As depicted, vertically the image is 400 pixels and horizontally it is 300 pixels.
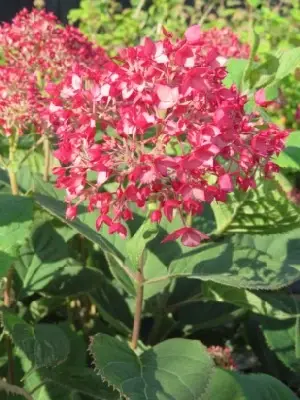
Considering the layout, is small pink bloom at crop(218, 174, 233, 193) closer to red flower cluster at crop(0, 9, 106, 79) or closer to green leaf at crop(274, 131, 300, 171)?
green leaf at crop(274, 131, 300, 171)

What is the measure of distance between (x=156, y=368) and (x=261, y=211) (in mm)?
442

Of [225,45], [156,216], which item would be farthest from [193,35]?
[225,45]

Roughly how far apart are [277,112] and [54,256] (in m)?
1.68

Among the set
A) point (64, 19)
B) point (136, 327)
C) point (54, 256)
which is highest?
point (64, 19)

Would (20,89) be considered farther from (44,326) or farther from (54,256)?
(44,326)

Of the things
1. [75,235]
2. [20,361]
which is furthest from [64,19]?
[20,361]

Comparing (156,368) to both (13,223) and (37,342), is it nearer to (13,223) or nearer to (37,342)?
(37,342)

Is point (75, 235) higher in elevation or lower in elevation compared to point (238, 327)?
higher

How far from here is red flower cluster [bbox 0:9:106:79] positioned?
6.18 ft

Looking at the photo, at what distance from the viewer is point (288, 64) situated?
1.46 meters

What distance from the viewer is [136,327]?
4.94 ft

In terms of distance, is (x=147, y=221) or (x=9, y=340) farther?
(x=9, y=340)

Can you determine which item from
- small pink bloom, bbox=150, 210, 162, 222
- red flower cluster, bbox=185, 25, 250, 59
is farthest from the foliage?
red flower cluster, bbox=185, 25, 250, 59

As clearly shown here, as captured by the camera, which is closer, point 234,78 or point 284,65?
point 284,65
